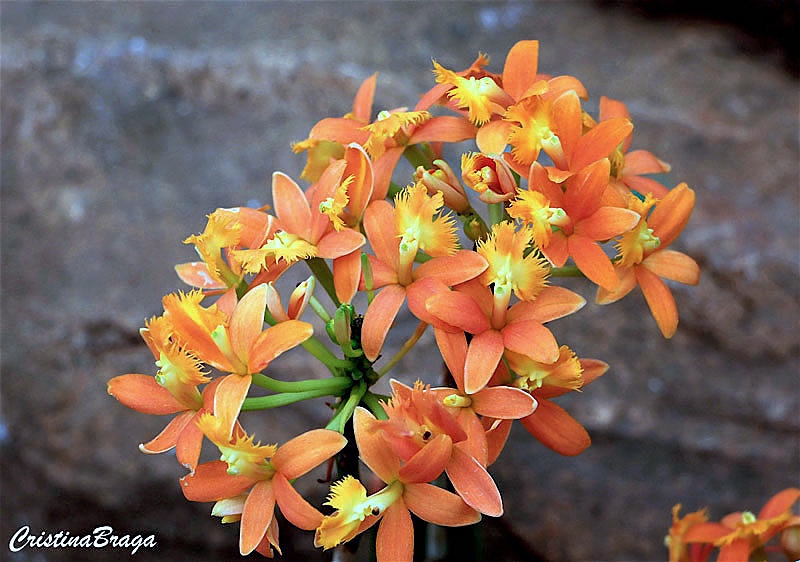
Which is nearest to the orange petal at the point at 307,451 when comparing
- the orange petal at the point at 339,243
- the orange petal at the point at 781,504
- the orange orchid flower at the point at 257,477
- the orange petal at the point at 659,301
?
the orange orchid flower at the point at 257,477

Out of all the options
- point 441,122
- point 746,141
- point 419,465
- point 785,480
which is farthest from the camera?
point 746,141

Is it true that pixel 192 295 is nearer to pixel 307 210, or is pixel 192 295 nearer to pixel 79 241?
pixel 307 210

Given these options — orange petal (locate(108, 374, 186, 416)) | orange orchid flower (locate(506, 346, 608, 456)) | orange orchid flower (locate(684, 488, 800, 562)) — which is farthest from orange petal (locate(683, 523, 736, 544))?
orange petal (locate(108, 374, 186, 416))

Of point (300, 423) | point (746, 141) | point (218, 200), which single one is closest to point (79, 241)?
point (218, 200)

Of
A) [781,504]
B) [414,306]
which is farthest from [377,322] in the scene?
[781,504]

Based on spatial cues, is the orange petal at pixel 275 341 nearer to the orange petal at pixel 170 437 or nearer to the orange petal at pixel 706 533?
the orange petal at pixel 170 437

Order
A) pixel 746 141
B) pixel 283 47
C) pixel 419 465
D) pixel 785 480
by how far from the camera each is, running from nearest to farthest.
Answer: pixel 419 465 → pixel 785 480 → pixel 746 141 → pixel 283 47
